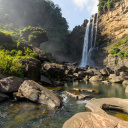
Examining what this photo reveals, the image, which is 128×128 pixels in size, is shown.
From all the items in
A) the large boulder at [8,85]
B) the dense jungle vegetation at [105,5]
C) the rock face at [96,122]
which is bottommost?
the rock face at [96,122]

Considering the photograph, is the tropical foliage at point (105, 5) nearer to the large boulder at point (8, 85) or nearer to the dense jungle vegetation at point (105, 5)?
the dense jungle vegetation at point (105, 5)

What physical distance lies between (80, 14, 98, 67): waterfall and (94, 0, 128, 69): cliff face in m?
2.10

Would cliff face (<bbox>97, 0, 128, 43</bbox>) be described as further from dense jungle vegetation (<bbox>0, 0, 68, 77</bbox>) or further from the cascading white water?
dense jungle vegetation (<bbox>0, 0, 68, 77</bbox>)

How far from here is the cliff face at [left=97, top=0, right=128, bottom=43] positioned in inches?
1340

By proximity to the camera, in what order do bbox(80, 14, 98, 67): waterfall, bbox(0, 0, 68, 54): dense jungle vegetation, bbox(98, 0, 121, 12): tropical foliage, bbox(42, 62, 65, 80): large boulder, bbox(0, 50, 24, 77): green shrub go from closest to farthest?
bbox(0, 50, 24, 77): green shrub → bbox(42, 62, 65, 80): large boulder → bbox(98, 0, 121, 12): tropical foliage → bbox(80, 14, 98, 67): waterfall → bbox(0, 0, 68, 54): dense jungle vegetation

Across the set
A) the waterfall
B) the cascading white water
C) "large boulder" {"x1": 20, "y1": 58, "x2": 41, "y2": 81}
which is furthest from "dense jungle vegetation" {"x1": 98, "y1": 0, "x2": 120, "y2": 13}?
"large boulder" {"x1": 20, "y1": 58, "x2": 41, "y2": 81}

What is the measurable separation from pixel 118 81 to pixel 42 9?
191 feet

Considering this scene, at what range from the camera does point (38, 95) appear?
19.2ft

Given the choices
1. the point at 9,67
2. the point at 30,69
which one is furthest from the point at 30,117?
the point at 30,69

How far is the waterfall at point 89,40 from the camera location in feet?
133

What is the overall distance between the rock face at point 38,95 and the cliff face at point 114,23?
118 feet

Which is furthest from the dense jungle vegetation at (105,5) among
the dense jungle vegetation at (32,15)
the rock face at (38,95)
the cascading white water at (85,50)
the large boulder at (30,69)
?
the rock face at (38,95)

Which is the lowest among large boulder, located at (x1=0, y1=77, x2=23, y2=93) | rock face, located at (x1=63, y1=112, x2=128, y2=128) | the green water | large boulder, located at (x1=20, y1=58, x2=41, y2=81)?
the green water

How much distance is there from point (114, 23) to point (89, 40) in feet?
35.7
